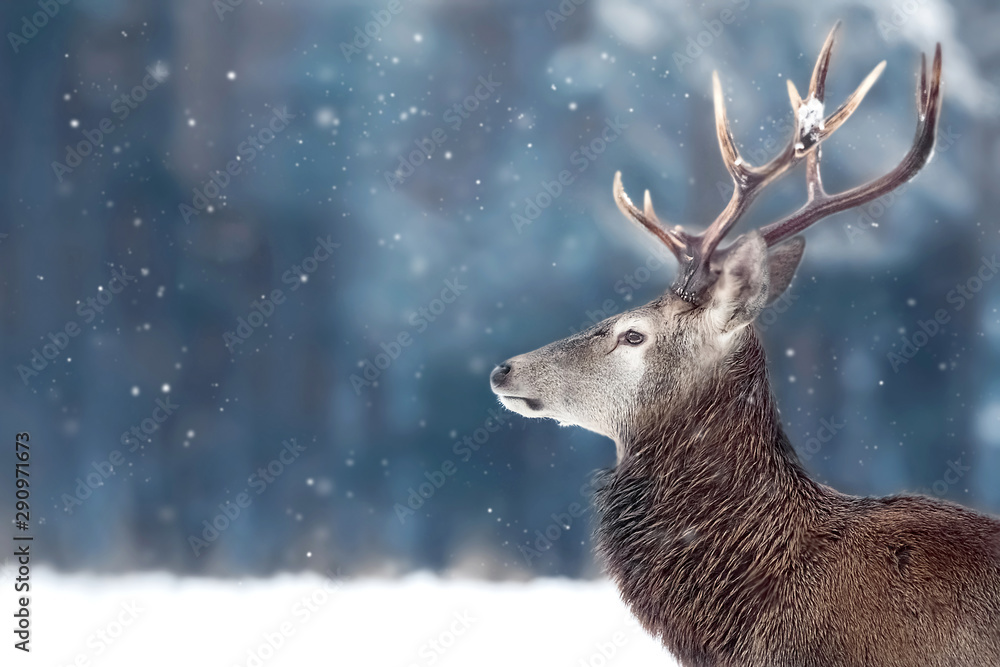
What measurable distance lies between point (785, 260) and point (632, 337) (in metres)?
0.27

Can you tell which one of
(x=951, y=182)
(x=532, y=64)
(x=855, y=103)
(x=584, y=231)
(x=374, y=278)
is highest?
(x=855, y=103)

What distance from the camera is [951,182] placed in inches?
86.0

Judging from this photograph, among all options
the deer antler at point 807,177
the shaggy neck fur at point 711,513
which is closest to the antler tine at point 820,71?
the deer antler at point 807,177

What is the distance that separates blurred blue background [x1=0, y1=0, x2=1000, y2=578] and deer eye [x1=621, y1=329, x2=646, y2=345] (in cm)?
113

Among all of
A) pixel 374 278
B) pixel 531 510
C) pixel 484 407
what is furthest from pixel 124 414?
pixel 531 510

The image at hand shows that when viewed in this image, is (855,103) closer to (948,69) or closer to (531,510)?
(948,69)

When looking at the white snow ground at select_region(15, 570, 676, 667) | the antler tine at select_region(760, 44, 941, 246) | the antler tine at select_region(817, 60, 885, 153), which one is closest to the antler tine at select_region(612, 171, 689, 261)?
the antler tine at select_region(760, 44, 941, 246)

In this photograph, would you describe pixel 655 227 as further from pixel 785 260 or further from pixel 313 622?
pixel 313 622

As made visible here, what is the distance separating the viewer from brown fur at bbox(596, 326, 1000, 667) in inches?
34.5

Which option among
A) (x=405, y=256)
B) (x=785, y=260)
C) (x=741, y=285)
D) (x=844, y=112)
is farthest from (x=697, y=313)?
(x=405, y=256)

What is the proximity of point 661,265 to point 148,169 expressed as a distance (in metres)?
1.51

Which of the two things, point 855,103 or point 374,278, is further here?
point 374,278

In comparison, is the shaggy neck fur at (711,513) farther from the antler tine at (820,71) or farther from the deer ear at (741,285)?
the antler tine at (820,71)

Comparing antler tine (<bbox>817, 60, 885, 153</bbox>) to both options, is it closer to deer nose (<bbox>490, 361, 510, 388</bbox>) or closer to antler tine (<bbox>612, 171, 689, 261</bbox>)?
antler tine (<bbox>612, 171, 689, 261</bbox>)
